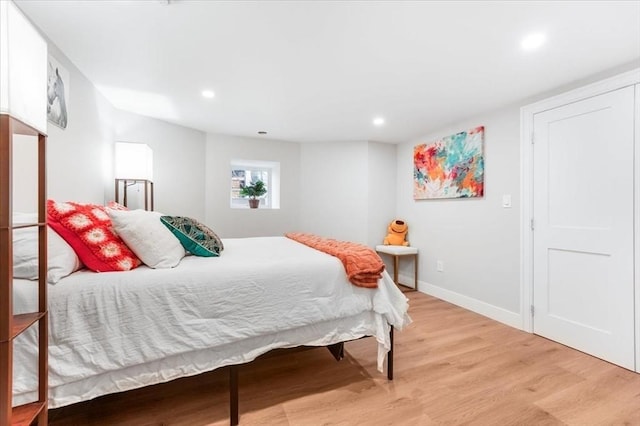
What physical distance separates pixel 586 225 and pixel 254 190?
3643mm

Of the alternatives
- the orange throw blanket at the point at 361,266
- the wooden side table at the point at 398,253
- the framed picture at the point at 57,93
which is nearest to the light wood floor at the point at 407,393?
the orange throw blanket at the point at 361,266

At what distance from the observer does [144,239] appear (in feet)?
4.74

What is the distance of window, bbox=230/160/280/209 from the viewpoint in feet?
14.0

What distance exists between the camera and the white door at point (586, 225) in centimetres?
201

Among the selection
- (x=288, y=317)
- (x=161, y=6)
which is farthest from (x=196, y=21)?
(x=288, y=317)

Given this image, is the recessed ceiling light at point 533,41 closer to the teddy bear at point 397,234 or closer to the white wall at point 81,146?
the teddy bear at point 397,234

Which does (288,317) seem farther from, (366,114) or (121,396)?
(366,114)

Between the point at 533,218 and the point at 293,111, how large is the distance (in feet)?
8.27

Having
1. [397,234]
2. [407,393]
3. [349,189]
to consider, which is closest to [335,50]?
[407,393]

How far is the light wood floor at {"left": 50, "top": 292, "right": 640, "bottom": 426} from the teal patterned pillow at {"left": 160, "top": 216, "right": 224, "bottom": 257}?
83 cm

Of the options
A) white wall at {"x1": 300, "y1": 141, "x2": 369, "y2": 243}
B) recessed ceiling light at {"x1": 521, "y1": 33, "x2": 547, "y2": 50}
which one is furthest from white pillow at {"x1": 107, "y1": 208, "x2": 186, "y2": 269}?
white wall at {"x1": 300, "y1": 141, "x2": 369, "y2": 243}

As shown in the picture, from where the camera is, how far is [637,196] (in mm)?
1947

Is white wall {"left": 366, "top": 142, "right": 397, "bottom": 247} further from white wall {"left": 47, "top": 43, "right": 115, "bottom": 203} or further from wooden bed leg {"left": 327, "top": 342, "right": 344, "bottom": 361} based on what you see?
white wall {"left": 47, "top": 43, "right": 115, "bottom": 203}

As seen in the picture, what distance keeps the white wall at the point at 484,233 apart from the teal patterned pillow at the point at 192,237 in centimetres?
265
